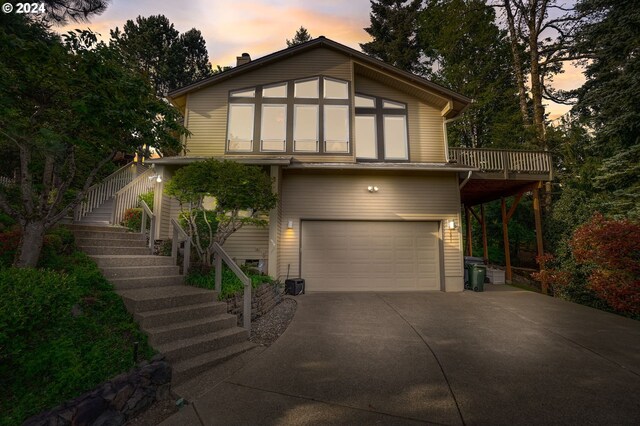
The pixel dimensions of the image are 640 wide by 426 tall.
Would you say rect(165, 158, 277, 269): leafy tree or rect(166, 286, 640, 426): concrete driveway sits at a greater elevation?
rect(165, 158, 277, 269): leafy tree

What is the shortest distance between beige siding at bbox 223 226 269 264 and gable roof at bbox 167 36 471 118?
5.59 meters

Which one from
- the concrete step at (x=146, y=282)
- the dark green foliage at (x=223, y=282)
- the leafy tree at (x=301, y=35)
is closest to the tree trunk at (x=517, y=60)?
the dark green foliage at (x=223, y=282)

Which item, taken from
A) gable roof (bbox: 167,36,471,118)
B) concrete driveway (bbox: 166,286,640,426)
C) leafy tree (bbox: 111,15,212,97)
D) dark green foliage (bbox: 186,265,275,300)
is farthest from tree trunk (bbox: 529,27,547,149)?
leafy tree (bbox: 111,15,212,97)

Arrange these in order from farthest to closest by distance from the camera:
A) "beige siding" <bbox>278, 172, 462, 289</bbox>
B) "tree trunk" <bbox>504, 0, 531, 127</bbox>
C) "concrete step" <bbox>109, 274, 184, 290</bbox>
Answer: "tree trunk" <bbox>504, 0, 531, 127</bbox>, "beige siding" <bbox>278, 172, 462, 289</bbox>, "concrete step" <bbox>109, 274, 184, 290</bbox>

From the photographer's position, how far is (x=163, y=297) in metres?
3.91

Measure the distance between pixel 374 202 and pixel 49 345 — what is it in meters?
7.79

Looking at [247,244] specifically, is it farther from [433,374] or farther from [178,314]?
[433,374]

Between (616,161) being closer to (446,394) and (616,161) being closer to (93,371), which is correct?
(446,394)

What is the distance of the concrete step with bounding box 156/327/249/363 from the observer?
3.21 m

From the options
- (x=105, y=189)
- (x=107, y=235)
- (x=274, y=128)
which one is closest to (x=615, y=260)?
(x=274, y=128)

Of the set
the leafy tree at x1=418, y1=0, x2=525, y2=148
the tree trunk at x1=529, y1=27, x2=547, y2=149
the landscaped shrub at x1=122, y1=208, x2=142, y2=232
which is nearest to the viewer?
the landscaped shrub at x1=122, y1=208, x2=142, y2=232

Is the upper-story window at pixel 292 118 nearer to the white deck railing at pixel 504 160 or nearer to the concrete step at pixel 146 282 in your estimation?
the white deck railing at pixel 504 160

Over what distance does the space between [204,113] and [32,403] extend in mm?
9044

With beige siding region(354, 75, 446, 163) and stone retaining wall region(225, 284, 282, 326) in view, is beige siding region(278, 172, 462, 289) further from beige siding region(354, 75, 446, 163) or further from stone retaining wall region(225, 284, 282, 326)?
stone retaining wall region(225, 284, 282, 326)
